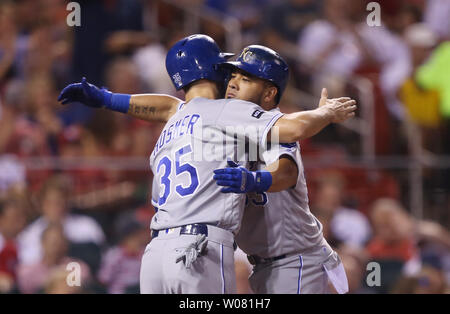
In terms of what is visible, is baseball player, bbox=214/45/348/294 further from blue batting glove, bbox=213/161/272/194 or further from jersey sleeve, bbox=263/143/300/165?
blue batting glove, bbox=213/161/272/194

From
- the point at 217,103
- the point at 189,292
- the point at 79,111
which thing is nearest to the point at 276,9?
the point at 79,111

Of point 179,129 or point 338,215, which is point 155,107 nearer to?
point 179,129

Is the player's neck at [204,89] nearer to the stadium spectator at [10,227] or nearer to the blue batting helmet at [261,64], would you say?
the blue batting helmet at [261,64]

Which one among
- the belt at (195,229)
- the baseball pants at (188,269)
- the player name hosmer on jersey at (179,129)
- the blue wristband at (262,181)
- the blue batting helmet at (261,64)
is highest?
the blue batting helmet at (261,64)

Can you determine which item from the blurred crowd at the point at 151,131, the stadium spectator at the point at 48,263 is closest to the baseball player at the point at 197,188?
the blurred crowd at the point at 151,131

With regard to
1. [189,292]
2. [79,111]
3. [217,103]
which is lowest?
[189,292]

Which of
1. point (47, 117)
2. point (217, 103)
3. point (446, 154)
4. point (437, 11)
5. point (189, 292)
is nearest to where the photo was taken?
point (189, 292)

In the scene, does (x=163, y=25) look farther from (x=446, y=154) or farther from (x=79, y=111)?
(x=446, y=154)
